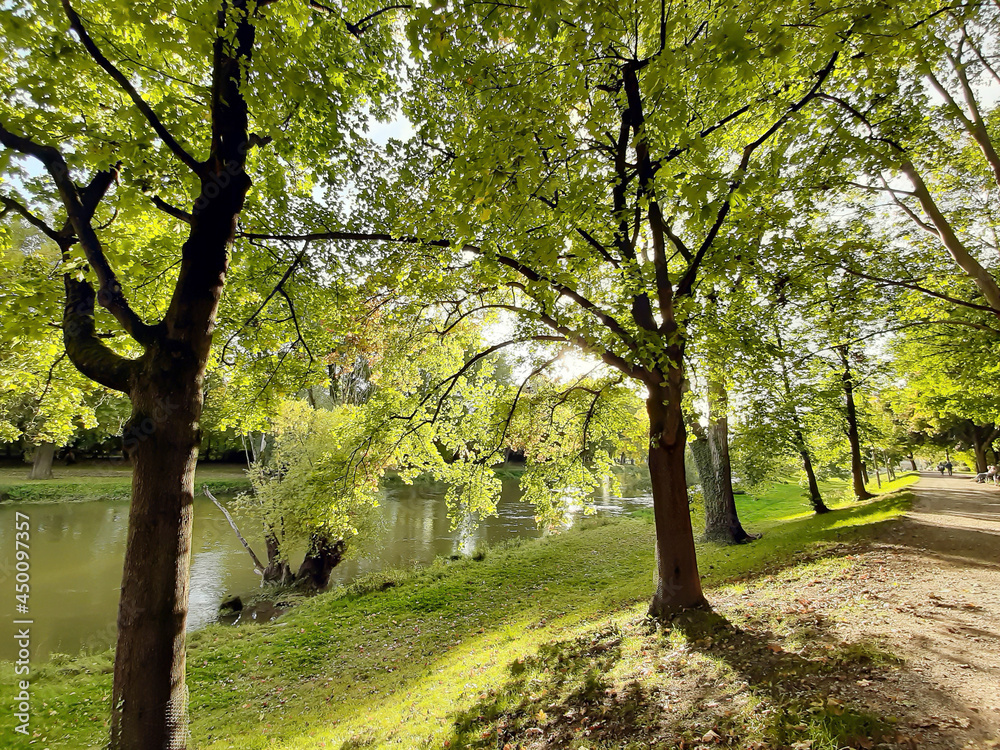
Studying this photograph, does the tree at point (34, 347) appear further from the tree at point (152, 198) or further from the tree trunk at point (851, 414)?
the tree trunk at point (851, 414)

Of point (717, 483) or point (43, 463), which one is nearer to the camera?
point (717, 483)

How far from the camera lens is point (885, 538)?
9711 mm

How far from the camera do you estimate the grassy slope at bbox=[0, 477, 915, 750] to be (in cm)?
613

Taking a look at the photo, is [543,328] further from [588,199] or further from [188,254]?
[188,254]

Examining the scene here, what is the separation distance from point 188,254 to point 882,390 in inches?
859

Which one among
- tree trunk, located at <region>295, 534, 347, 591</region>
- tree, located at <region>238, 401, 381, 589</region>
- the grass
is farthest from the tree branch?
the grass

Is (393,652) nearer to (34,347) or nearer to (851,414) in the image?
(34,347)

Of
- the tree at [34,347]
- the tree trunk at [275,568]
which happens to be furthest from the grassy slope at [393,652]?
the tree at [34,347]

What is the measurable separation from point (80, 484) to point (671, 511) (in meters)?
40.0

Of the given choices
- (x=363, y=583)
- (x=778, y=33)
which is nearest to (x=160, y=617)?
(x=778, y=33)

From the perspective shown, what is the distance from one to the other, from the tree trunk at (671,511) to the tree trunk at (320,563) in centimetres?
1257

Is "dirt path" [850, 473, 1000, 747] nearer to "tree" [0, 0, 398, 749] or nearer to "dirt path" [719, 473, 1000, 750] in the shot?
"dirt path" [719, 473, 1000, 750]

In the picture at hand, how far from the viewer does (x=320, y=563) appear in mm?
15617

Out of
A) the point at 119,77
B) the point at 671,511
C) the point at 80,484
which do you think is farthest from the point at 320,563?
the point at 80,484
